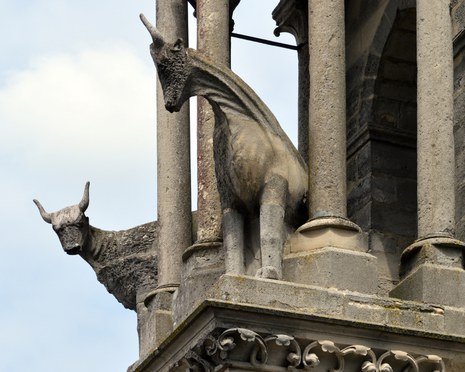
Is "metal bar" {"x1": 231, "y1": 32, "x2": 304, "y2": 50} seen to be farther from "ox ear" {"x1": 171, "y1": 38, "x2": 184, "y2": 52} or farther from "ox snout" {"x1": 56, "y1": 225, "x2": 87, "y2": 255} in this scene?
"ox ear" {"x1": 171, "y1": 38, "x2": 184, "y2": 52}

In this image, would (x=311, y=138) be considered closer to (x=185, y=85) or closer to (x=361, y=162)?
(x=185, y=85)

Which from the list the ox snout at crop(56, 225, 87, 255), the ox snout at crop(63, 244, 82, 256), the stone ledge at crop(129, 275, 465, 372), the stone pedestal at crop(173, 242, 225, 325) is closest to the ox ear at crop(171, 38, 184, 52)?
the stone pedestal at crop(173, 242, 225, 325)

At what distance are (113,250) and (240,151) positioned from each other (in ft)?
12.6

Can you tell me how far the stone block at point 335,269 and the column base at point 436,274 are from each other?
0.90ft

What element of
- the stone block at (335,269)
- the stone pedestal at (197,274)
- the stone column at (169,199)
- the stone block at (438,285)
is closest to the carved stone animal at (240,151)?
the stone block at (335,269)

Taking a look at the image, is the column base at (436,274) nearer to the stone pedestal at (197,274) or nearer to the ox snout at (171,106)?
the stone pedestal at (197,274)

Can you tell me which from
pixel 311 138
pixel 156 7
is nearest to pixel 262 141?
pixel 311 138

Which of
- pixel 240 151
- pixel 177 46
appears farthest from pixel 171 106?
pixel 240 151

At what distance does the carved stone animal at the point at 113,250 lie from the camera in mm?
25859

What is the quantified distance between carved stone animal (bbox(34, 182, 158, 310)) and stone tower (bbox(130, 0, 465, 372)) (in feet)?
2.35

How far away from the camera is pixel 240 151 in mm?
22641

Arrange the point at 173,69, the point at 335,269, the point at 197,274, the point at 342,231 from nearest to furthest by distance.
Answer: the point at 335,269 → the point at 342,231 → the point at 173,69 → the point at 197,274

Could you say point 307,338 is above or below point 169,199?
below

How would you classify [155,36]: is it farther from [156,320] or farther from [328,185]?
[156,320]
